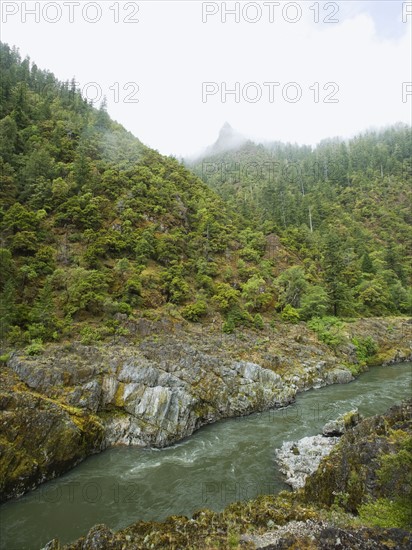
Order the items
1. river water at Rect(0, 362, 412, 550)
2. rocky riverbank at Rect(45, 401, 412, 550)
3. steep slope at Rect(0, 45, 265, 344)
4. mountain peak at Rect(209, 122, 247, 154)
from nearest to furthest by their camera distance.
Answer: rocky riverbank at Rect(45, 401, 412, 550), river water at Rect(0, 362, 412, 550), steep slope at Rect(0, 45, 265, 344), mountain peak at Rect(209, 122, 247, 154)

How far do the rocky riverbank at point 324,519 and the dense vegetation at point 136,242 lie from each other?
16830mm

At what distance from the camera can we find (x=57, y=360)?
20797 millimetres

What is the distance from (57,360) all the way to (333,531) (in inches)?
747

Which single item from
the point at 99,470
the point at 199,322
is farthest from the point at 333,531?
the point at 199,322

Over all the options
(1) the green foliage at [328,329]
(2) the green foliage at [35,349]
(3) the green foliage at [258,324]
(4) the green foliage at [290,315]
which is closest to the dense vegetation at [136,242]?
(2) the green foliage at [35,349]

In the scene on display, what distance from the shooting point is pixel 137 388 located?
66.9ft

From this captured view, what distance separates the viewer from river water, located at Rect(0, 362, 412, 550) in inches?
464

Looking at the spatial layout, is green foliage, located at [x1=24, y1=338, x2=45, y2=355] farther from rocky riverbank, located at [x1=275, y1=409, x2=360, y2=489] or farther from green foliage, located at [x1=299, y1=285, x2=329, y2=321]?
green foliage, located at [x1=299, y1=285, x2=329, y2=321]

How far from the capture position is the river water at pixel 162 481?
38.7ft

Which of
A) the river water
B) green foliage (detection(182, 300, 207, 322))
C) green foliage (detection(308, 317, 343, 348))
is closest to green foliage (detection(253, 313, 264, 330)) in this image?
green foliage (detection(182, 300, 207, 322))

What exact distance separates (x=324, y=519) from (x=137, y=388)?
47.5 feet

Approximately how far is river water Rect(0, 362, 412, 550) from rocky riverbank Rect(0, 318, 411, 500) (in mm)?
893

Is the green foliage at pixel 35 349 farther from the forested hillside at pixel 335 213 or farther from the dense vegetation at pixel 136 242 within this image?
the forested hillside at pixel 335 213

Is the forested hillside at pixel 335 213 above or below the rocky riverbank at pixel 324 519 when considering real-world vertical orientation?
above
